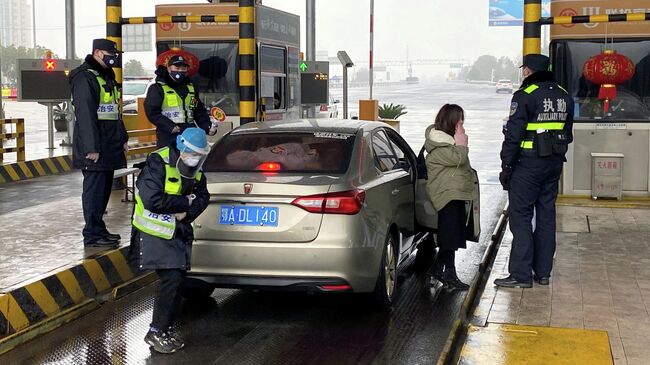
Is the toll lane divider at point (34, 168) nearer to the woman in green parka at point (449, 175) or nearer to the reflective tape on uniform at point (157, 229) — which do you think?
the woman in green parka at point (449, 175)

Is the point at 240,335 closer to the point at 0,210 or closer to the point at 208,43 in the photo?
the point at 0,210

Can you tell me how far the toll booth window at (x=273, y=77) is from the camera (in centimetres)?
1402

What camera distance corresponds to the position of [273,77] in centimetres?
1454

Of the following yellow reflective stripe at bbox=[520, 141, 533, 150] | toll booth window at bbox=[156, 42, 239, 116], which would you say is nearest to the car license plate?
yellow reflective stripe at bbox=[520, 141, 533, 150]

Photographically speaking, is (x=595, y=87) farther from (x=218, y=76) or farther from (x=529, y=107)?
(x=218, y=76)

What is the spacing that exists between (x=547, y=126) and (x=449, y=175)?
2.89 feet

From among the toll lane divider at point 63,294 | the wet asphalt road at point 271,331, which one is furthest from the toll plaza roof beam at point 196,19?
the wet asphalt road at point 271,331

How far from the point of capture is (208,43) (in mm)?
14273

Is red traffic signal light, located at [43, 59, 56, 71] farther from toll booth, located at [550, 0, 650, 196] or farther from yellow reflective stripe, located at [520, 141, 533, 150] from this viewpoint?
yellow reflective stripe, located at [520, 141, 533, 150]

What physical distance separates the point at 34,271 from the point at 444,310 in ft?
11.0

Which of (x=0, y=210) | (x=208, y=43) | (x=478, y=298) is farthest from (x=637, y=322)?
(x=208, y=43)

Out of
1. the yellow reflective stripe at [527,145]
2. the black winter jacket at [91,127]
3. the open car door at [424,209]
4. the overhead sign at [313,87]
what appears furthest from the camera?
the overhead sign at [313,87]

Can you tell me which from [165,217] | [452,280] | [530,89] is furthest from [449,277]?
[165,217]

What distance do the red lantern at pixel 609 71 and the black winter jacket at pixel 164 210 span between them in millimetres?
7309
